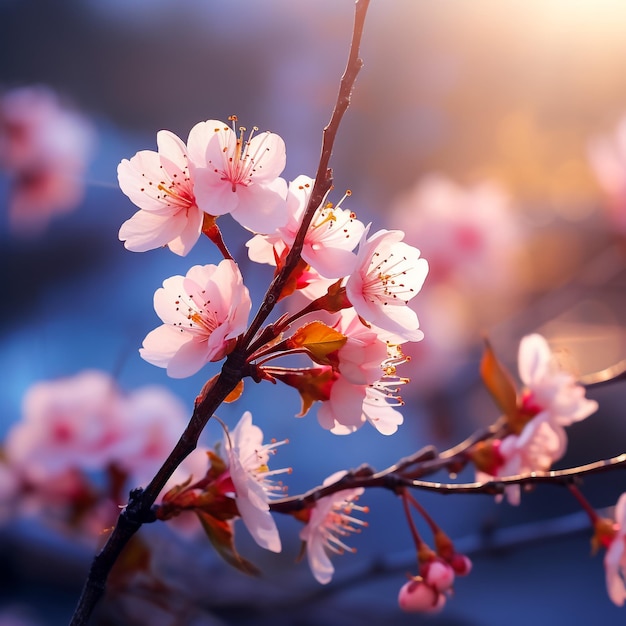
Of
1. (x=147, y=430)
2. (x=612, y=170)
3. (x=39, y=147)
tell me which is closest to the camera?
(x=147, y=430)

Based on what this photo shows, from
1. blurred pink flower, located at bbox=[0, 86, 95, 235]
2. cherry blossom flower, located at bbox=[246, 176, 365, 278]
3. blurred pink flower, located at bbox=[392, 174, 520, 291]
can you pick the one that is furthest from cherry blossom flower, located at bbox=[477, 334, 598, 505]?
blurred pink flower, located at bbox=[0, 86, 95, 235]

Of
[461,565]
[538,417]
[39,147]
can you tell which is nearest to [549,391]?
[538,417]

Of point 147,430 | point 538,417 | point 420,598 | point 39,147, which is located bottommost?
point 420,598

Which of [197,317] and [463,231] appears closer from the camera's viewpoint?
[197,317]

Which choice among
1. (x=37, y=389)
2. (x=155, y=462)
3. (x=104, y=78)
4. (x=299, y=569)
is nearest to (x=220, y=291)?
(x=155, y=462)

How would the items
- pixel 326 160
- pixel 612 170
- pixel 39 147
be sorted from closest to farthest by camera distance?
pixel 326 160, pixel 612 170, pixel 39 147

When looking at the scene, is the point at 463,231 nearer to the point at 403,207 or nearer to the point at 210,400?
the point at 403,207
